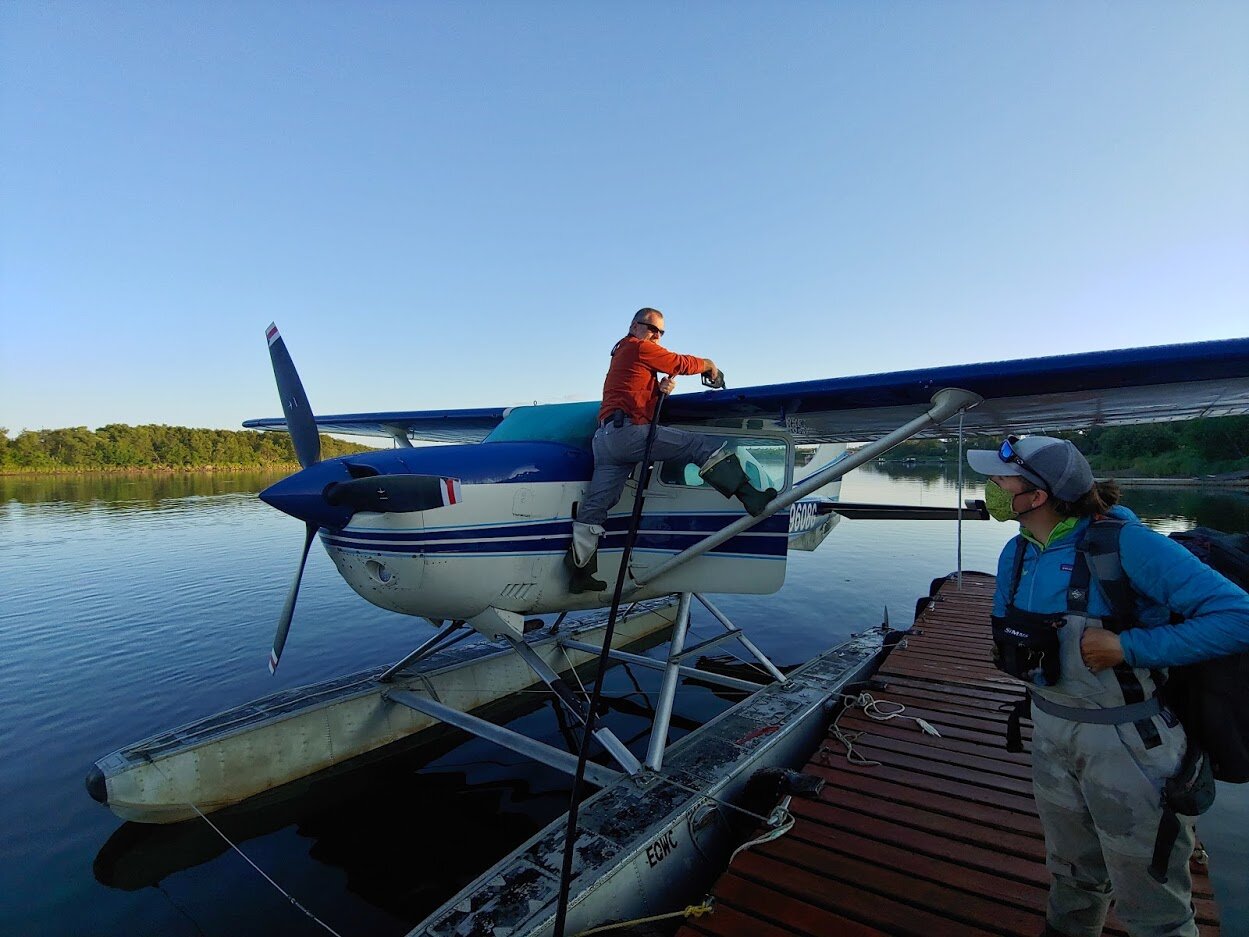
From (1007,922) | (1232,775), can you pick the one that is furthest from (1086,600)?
(1007,922)

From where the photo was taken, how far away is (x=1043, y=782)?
2.10 meters

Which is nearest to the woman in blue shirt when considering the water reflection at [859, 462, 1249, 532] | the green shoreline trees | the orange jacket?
the orange jacket

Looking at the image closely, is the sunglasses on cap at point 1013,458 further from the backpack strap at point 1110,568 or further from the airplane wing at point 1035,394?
the airplane wing at point 1035,394

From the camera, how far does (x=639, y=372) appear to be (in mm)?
4129

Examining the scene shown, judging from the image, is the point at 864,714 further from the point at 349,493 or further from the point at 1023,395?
the point at 349,493

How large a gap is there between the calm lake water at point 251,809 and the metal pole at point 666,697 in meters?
1.53

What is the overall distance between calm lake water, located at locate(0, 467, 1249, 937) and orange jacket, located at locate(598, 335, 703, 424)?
3642 mm

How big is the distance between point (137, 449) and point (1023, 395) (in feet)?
369

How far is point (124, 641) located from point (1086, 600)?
12345 millimetres

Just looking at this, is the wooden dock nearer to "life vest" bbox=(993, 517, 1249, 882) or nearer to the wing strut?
"life vest" bbox=(993, 517, 1249, 882)

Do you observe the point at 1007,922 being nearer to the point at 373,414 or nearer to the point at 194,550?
the point at 373,414

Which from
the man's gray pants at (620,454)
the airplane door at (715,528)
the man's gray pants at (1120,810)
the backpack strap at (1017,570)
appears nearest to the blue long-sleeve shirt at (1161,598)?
the backpack strap at (1017,570)

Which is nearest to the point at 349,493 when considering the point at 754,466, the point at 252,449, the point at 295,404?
the point at 295,404

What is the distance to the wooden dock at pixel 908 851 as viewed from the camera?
2.84 m
